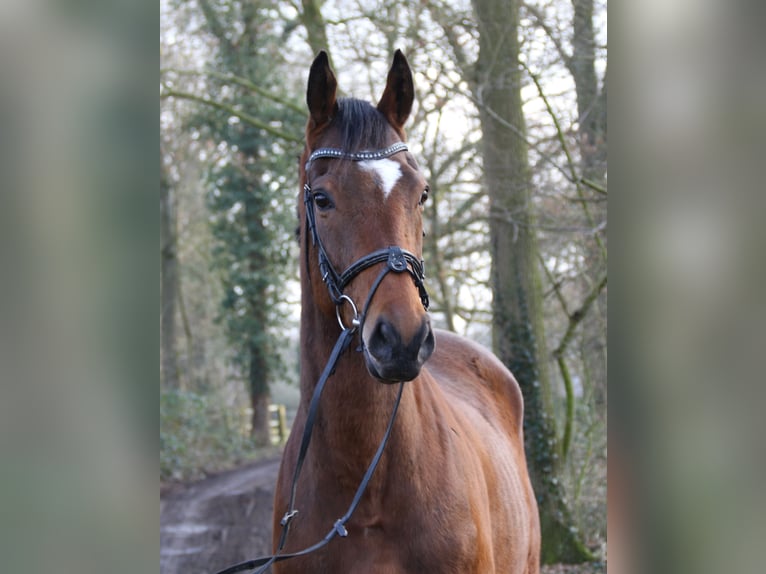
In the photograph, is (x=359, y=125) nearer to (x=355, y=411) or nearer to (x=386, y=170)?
(x=386, y=170)

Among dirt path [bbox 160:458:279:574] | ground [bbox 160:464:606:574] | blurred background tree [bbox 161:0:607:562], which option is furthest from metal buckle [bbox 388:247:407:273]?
dirt path [bbox 160:458:279:574]

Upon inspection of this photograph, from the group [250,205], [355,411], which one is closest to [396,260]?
[355,411]

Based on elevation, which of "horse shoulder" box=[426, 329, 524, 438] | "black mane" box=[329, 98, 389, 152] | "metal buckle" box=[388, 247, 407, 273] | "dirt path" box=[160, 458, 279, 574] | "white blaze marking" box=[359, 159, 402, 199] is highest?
"black mane" box=[329, 98, 389, 152]

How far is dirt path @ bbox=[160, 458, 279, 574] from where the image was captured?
10.1 meters

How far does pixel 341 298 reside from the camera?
283cm

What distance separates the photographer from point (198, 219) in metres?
20.0

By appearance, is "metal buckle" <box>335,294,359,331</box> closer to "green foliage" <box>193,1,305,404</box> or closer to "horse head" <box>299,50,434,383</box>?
"horse head" <box>299,50,434,383</box>

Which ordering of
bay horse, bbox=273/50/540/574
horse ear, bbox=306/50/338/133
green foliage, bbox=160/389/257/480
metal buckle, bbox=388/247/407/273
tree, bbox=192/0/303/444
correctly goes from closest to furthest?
metal buckle, bbox=388/247/407/273, bay horse, bbox=273/50/540/574, horse ear, bbox=306/50/338/133, green foliage, bbox=160/389/257/480, tree, bbox=192/0/303/444

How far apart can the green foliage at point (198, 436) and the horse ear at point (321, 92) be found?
12073mm

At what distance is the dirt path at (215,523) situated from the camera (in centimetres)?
1013

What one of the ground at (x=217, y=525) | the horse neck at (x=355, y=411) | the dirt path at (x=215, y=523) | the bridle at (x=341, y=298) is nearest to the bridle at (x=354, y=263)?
the bridle at (x=341, y=298)

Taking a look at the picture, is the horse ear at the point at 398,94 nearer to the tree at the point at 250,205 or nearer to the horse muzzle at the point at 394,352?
the horse muzzle at the point at 394,352
